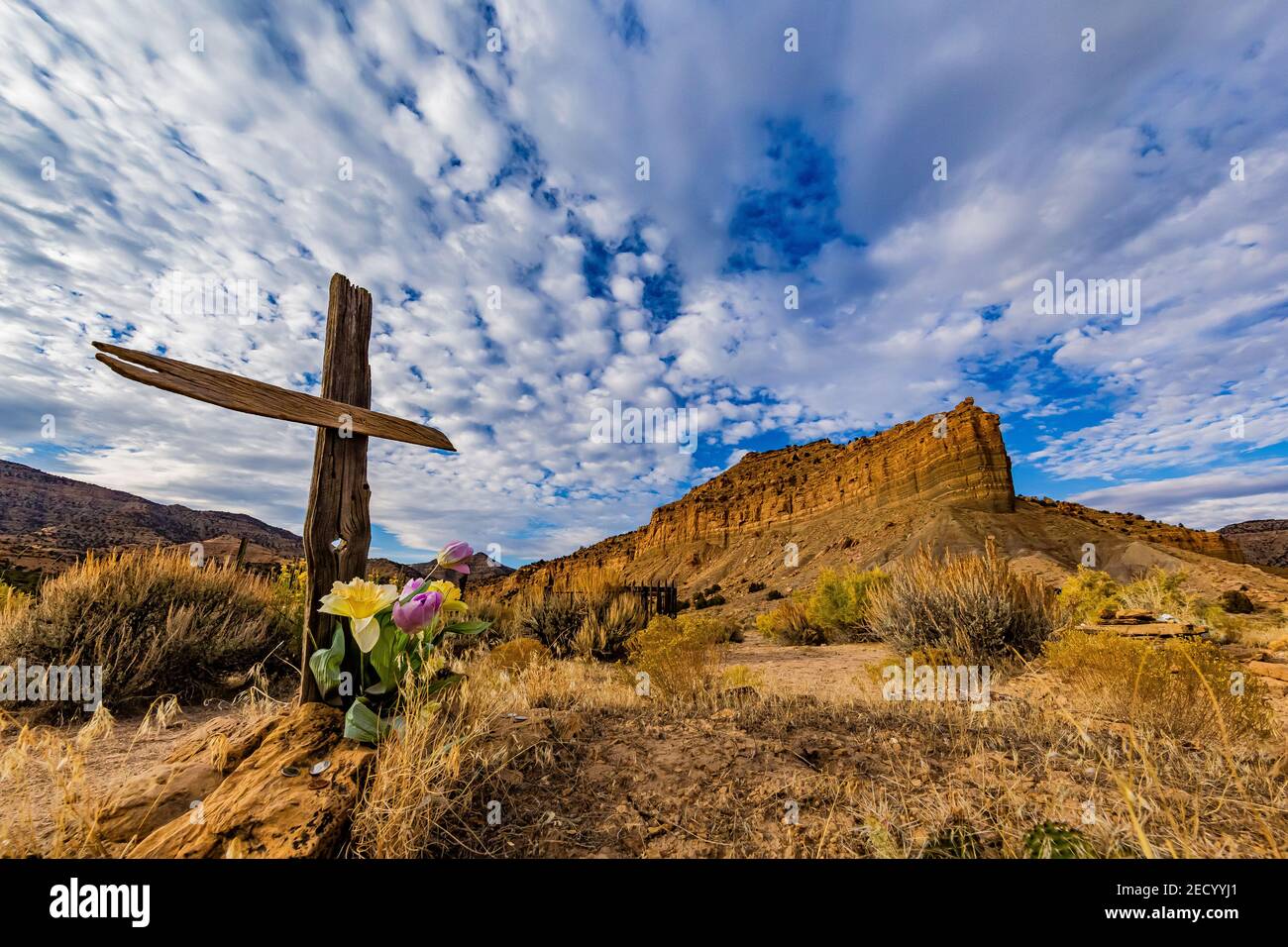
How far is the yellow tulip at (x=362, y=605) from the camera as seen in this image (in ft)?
8.34

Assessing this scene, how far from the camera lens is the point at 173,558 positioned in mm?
6953

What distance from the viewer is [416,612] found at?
101 inches

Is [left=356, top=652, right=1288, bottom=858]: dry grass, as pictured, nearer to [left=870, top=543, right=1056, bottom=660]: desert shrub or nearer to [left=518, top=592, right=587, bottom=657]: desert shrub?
[left=870, top=543, right=1056, bottom=660]: desert shrub

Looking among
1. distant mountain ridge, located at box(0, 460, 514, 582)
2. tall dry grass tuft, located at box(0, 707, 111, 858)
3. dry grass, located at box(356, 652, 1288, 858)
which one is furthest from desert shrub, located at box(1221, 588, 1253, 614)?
distant mountain ridge, located at box(0, 460, 514, 582)

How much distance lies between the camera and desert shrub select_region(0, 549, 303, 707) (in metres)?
5.36

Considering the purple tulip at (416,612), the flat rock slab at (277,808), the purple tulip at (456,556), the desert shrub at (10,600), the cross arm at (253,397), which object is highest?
the cross arm at (253,397)

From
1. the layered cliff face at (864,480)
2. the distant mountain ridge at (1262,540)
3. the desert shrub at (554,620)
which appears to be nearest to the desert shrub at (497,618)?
the desert shrub at (554,620)

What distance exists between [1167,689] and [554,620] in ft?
28.6

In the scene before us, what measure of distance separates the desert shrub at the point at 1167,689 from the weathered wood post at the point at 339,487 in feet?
17.8

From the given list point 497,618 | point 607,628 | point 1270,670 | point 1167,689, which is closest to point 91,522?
point 497,618

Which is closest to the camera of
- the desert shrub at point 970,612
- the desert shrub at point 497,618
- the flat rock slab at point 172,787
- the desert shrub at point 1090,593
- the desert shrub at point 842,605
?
Result: the flat rock slab at point 172,787

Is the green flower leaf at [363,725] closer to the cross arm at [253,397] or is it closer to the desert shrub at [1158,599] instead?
the cross arm at [253,397]
